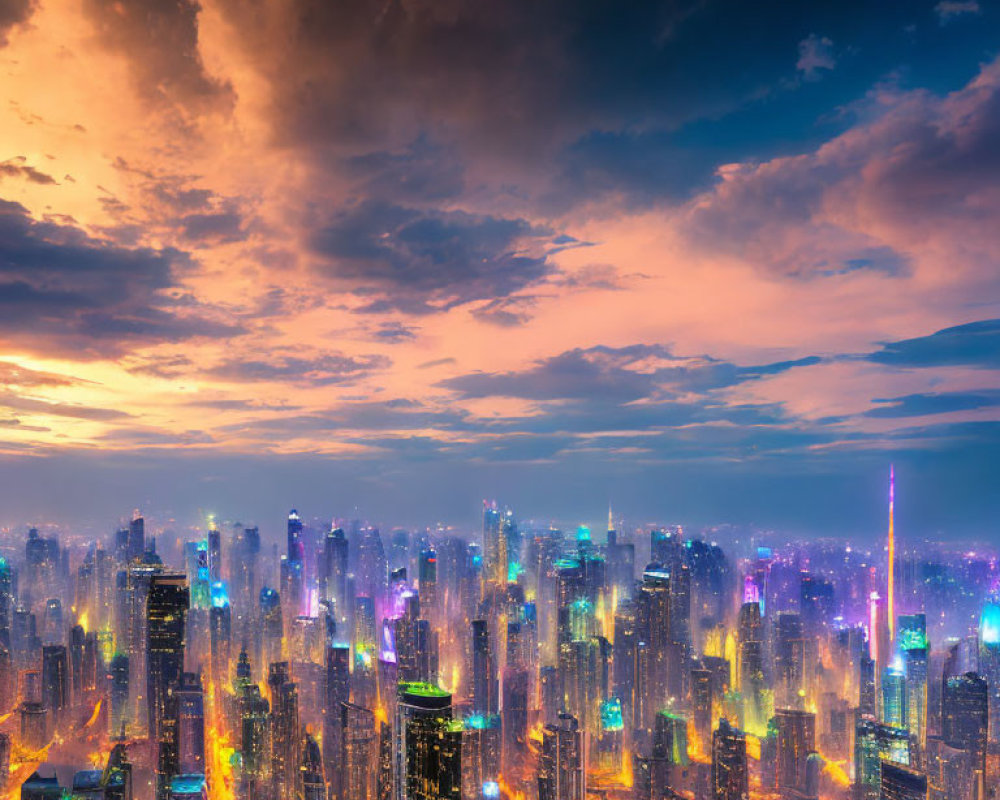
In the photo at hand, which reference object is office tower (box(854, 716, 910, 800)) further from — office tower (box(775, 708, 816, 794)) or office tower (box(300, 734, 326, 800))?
office tower (box(300, 734, 326, 800))

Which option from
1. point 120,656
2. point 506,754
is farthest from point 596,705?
point 120,656

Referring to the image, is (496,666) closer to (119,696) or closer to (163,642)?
(163,642)

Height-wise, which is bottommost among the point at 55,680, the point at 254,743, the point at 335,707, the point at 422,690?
the point at 254,743

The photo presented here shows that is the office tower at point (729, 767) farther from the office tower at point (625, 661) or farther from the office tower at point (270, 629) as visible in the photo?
the office tower at point (270, 629)

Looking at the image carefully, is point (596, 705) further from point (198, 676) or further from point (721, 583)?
point (198, 676)

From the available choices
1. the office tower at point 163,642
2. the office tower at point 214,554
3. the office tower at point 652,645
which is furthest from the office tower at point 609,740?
the office tower at point 214,554

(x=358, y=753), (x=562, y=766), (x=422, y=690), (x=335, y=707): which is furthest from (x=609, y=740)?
(x=422, y=690)

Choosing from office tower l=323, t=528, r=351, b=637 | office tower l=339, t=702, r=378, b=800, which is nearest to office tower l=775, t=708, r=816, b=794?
office tower l=339, t=702, r=378, b=800
